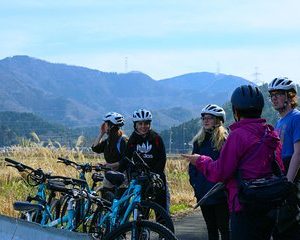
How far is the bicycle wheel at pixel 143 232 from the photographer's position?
555 centimetres

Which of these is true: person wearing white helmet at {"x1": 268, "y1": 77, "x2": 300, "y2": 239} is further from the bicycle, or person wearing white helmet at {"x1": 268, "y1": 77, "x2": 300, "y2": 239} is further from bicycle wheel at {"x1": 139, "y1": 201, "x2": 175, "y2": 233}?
the bicycle

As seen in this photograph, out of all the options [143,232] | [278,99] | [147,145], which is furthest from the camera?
[147,145]

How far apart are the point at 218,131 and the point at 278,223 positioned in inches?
82.8

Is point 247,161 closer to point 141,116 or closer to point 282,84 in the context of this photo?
point 282,84

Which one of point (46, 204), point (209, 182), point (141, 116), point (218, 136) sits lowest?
point (46, 204)

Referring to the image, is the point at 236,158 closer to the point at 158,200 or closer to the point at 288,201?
the point at 288,201

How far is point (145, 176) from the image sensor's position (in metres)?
7.29

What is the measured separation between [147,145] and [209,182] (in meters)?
1.50

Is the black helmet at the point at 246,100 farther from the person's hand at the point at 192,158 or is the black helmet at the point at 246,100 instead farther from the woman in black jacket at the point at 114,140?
the woman in black jacket at the point at 114,140

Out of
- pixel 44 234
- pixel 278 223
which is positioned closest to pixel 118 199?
pixel 44 234

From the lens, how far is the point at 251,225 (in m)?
4.68

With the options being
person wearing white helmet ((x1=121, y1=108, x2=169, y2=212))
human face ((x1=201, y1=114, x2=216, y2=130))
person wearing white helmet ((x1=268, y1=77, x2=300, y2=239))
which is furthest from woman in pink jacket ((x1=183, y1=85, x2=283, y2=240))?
person wearing white helmet ((x1=121, y1=108, x2=169, y2=212))

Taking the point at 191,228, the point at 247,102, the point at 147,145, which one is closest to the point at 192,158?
the point at 247,102

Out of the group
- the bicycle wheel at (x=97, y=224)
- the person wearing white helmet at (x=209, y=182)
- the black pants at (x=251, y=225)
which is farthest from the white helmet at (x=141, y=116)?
the black pants at (x=251, y=225)
